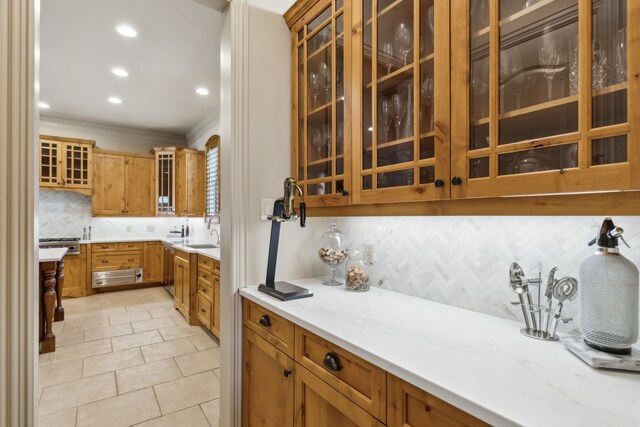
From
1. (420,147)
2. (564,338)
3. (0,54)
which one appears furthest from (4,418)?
(564,338)

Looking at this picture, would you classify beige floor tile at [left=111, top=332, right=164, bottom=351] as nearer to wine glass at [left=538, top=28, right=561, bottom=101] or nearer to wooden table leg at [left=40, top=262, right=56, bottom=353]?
wooden table leg at [left=40, top=262, right=56, bottom=353]

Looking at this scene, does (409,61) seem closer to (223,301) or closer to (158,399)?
(223,301)

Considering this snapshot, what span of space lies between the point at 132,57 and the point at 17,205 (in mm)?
2912

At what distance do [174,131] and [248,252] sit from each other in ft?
18.1

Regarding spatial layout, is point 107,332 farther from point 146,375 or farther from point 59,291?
point 146,375

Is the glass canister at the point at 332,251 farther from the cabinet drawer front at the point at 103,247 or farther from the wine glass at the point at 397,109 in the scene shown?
the cabinet drawer front at the point at 103,247

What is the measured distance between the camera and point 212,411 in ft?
7.15

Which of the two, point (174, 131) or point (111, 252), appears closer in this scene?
point (111, 252)

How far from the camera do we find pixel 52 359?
2908 mm

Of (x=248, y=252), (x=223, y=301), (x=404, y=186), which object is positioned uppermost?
(x=404, y=186)

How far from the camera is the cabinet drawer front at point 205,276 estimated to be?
10.9 ft

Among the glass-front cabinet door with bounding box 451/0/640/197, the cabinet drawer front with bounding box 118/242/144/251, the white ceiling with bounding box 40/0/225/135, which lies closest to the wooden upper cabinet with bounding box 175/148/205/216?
the white ceiling with bounding box 40/0/225/135

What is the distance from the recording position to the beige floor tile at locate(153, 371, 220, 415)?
2253 mm

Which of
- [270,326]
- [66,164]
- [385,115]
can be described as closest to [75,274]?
[66,164]
